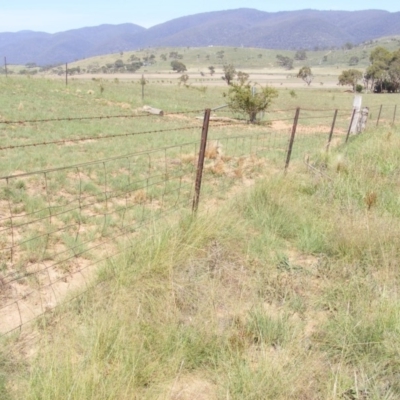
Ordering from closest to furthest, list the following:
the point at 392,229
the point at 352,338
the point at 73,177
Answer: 1. the point at 352,338
2. the point at 392,229
3. the point at 73,177

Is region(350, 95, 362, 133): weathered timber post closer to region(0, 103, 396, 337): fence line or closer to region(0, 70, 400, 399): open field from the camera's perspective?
region(0, 103, 396, 337): fence line

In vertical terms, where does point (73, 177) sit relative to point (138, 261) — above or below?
below

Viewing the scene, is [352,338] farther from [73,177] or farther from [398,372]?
[73,177]

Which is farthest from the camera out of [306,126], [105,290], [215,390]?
[306,126]

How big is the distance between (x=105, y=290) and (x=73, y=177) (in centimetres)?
482

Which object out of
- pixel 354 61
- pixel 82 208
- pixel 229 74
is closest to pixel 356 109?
pixel 82 208

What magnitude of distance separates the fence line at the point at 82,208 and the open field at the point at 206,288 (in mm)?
28

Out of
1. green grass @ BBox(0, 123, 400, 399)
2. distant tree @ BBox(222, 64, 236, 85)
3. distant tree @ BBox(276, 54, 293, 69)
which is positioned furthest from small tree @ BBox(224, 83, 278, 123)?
distant tree @ BBox(276, 54, 293, 69)

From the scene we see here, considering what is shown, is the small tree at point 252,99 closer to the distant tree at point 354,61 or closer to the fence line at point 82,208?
the fence line at point 82,208

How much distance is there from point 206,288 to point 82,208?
133 inches

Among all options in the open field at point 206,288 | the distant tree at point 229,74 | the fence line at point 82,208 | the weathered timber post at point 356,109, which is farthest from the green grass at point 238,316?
the distant tree at point 229,74

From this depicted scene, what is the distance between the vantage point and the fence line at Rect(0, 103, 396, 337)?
3969 millimetres

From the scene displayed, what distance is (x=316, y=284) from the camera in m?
3.95

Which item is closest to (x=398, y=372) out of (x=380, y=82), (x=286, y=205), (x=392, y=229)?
(x=392, y=229)
